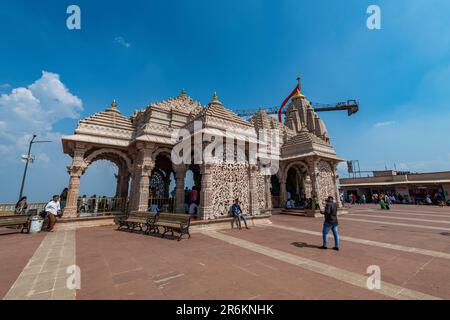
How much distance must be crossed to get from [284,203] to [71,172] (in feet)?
50.1

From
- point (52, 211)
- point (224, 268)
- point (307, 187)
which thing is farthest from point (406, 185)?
point (52, 211)

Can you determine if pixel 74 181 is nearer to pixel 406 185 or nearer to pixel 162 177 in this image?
pixel 162 177

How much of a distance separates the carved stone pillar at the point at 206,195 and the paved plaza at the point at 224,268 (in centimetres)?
197

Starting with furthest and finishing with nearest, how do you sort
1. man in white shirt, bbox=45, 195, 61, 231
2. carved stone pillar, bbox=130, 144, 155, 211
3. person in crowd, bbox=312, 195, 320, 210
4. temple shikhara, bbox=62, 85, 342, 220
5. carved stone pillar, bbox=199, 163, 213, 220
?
1. person in crowd, bbox=312, 195, 320, 210
2. carved stone pillar, bbox=130, 144, 155, 211
3. temple shikhara, bbox=62, 85, 342, 220
4. carved stone pillar, bbox=199, 163, 213, 220
5. man in white shirt, bbox=45, 195, 61, 231

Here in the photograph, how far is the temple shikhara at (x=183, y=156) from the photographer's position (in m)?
9.07

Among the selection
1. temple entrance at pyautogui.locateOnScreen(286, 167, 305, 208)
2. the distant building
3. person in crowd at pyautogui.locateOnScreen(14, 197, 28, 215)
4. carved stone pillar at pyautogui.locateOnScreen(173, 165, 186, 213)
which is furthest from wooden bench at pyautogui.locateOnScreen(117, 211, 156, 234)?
the distant building

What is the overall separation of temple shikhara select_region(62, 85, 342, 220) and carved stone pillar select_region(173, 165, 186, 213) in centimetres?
6

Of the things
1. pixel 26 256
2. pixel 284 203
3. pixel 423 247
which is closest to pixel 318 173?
pixel 284 203

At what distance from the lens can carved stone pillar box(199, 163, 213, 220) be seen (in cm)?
836

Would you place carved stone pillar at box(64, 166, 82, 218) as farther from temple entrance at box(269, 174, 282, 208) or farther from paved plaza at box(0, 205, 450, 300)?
temple entrance at box(269, 174, 282, 208)

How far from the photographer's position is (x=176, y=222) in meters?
6.94

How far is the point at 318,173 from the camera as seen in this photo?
14.6 meters

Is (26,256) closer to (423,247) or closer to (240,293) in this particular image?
(240,293)

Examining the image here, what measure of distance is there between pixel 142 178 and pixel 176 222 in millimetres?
4455
